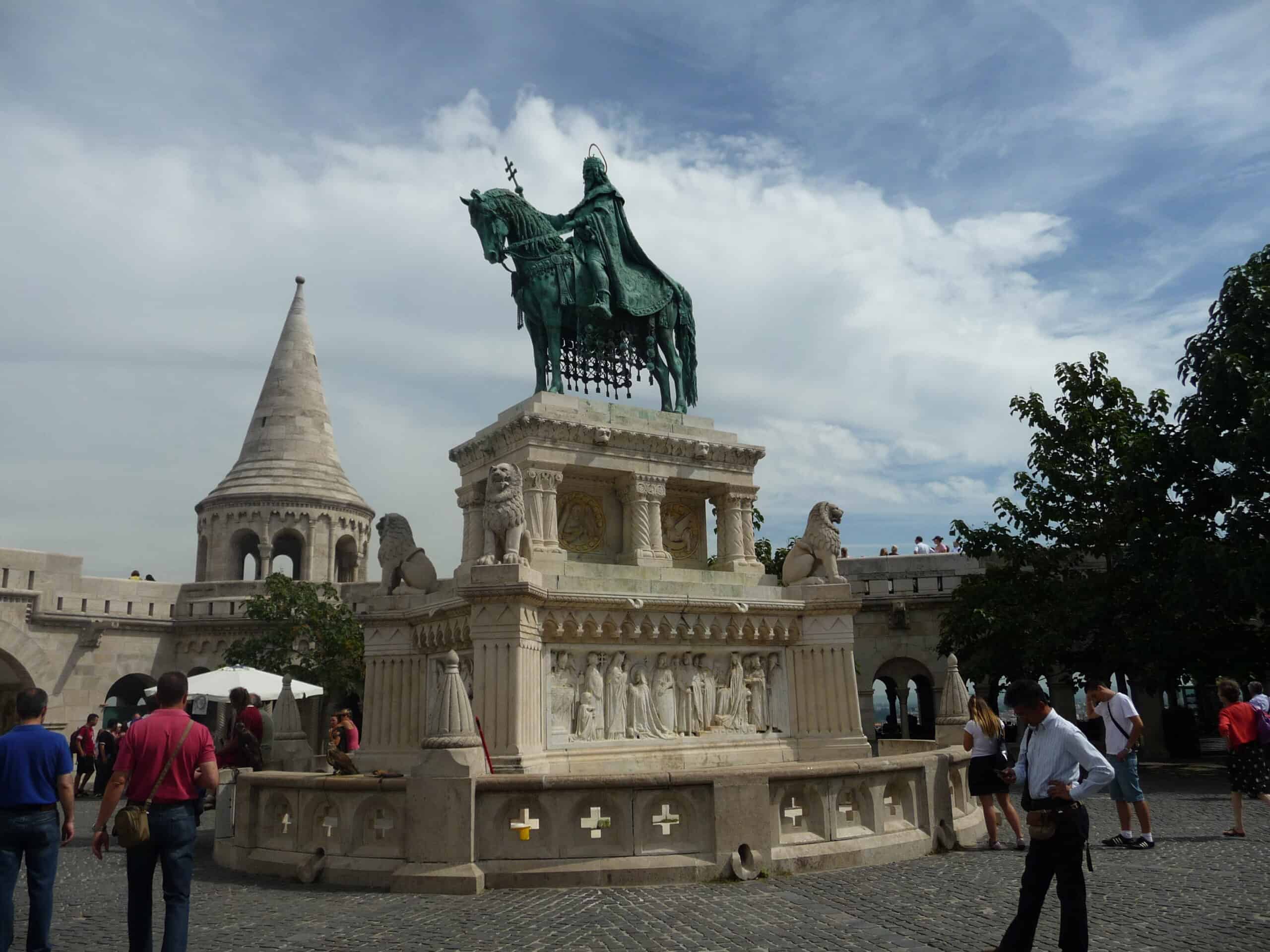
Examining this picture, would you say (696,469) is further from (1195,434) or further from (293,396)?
(293,396)

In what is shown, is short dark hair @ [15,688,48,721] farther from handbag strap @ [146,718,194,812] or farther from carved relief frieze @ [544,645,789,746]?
carved relief frieze @ [544,645,789,746]

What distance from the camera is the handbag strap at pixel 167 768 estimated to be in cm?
637

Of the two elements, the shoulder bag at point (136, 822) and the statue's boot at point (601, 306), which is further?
the statue's boot at point (601, 306)

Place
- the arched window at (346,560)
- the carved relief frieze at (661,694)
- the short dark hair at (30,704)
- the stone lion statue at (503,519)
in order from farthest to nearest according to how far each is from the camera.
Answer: the arched window at (346,560) < the carved relief frieze at (661,694) < the stone lion statue at (503,519) < the short dark hair at (30,704)

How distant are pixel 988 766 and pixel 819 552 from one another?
4.88 m

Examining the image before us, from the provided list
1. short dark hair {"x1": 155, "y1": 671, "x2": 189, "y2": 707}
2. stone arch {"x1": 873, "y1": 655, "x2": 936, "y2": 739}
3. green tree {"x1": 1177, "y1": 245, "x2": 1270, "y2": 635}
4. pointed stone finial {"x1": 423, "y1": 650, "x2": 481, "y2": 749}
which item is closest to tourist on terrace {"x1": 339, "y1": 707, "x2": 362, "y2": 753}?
pointed stone finial {"x1": 423, "y1": 650, "x2": 481, "y2": 749}

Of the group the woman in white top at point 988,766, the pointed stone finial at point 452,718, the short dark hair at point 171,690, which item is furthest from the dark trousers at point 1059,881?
the short dark hair at point 171,690

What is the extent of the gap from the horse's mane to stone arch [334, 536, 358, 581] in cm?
2920

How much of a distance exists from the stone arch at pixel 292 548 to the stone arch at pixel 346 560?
1.61 meters

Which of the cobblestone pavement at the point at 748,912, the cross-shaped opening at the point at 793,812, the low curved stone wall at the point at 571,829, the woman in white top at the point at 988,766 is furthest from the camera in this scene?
the woman in white top at the point at 988,766

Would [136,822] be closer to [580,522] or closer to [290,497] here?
[580,522]

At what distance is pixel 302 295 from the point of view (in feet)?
150

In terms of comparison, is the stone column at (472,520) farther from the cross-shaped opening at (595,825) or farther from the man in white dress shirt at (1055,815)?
the man in white dress shirt at (1055,815)

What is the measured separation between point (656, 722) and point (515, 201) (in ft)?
28.3
